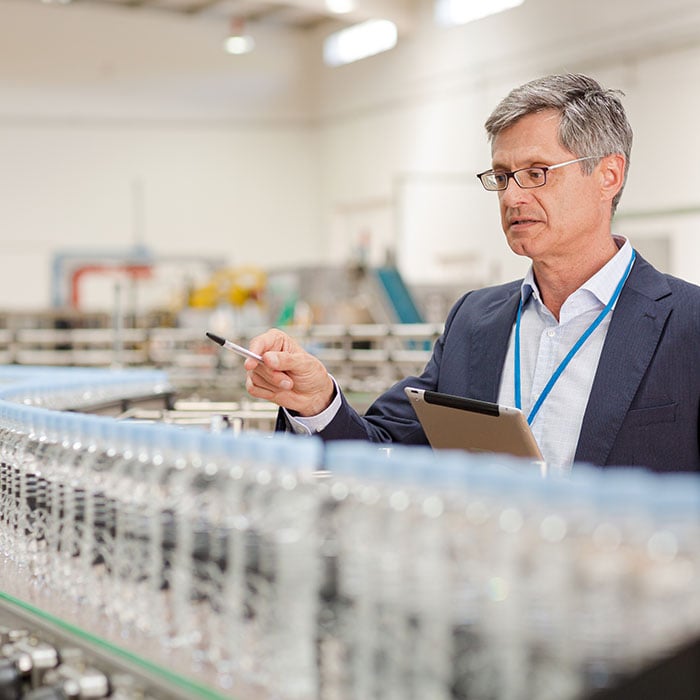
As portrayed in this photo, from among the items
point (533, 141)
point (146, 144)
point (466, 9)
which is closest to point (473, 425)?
point (533, 141)

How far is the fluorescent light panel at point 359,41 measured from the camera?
12411mm

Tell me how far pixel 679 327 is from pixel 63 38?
1215 centimetres

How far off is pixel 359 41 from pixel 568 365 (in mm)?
11837

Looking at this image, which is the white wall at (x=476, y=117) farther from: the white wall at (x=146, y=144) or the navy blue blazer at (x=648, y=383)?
the navy blue blazer at (x=648, y=383)

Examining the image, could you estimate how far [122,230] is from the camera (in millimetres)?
13062

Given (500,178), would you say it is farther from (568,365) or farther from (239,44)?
(239,44)

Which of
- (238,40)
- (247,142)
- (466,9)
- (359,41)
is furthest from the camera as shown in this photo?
(247,142)

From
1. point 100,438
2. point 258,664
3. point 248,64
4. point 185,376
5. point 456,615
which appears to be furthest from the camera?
point 248,64

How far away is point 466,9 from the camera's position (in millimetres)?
11180

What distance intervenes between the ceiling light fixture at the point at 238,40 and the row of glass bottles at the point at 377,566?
1221cm

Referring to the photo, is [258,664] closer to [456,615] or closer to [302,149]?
[456,615]

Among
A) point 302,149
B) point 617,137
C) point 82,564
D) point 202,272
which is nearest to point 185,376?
point 617,137

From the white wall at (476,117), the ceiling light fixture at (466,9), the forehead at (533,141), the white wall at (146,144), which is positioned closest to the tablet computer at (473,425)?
the forehead at (533,141)

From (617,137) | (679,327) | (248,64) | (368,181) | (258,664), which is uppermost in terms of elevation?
(248,64)
